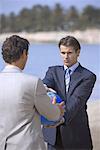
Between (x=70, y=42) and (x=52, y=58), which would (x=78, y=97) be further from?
(x=52, y=58)

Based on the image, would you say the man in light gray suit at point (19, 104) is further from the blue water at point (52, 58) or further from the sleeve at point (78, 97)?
the blue water at point (52, 58)

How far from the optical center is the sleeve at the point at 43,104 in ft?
4.55

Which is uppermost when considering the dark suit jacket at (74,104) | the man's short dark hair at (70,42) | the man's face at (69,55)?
the man's short dark hair at (70,42)

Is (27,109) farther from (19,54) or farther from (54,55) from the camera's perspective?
(54,55)

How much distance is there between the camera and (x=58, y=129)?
6.08 ft

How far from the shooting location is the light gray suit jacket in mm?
1388

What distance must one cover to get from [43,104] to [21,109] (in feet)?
0.29

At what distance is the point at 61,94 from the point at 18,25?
142 cm

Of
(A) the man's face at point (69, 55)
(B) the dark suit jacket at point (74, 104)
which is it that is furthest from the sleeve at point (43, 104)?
(A) the man's face at point (69, 55)

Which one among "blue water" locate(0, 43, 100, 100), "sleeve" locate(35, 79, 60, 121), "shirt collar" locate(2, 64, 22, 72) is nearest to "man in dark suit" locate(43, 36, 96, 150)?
"sleeve" locate(35, 79, 60, 121)

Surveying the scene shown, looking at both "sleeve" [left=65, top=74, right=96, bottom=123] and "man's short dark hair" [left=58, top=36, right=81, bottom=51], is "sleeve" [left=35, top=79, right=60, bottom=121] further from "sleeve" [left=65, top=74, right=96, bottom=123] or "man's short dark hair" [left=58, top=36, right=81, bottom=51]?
"man's short dark hair" [left=58, top=36, right=81, bottom=51]

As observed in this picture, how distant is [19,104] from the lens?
1396 millimetres

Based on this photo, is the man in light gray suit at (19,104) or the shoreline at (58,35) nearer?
the man in light gray suit at (19,104)

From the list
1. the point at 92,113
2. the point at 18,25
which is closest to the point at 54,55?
the point at 18,25
